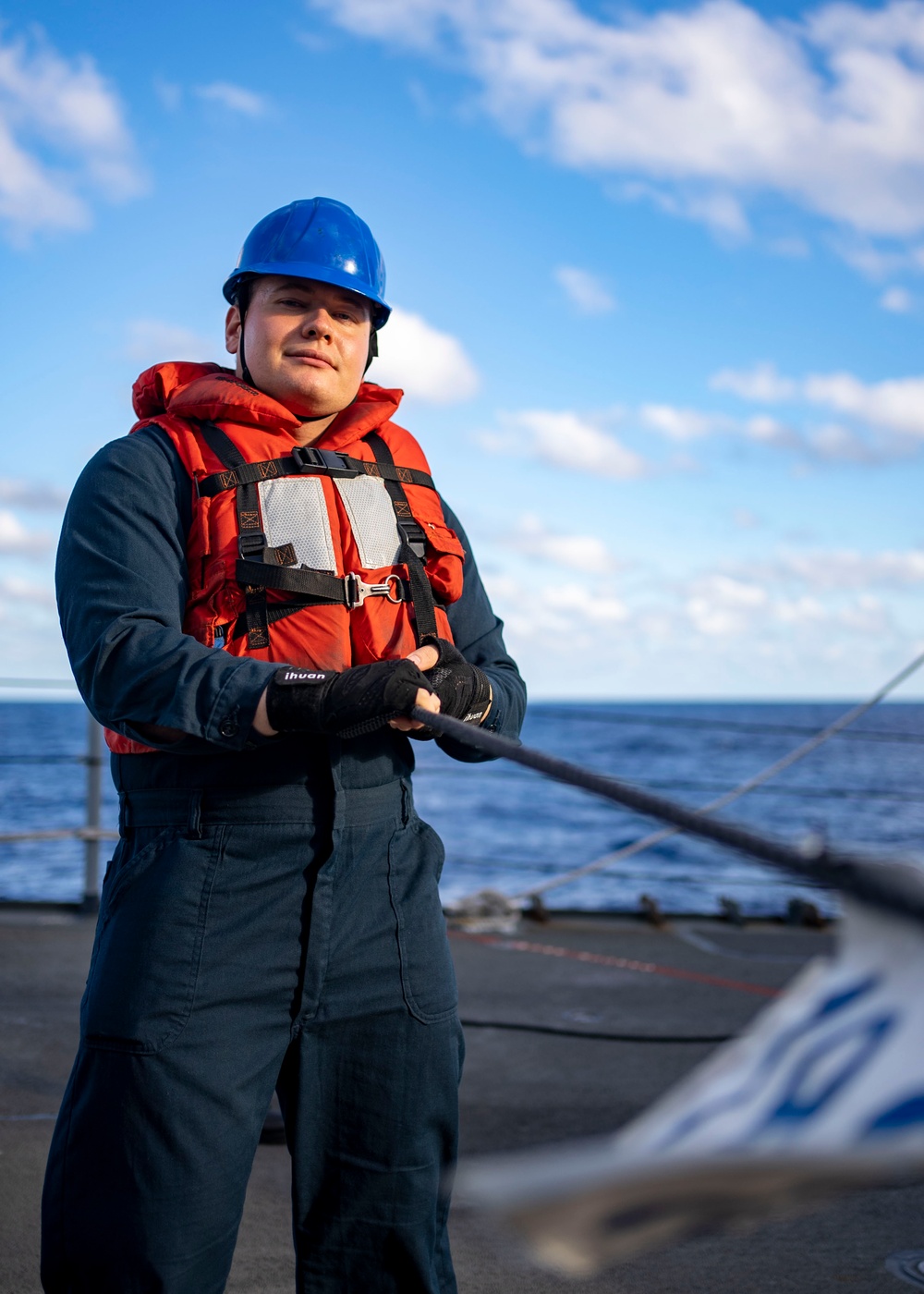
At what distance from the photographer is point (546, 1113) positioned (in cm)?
342

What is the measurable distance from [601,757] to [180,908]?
45.5m

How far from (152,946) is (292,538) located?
67 centimetres

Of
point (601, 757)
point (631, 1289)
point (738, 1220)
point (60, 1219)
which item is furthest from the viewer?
point (601, 757)

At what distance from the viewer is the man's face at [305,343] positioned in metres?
2.06

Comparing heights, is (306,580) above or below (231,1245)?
above

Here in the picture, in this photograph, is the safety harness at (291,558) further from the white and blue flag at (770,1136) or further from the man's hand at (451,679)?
the white and blue flag at (770,1136)

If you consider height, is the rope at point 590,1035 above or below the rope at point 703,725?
below

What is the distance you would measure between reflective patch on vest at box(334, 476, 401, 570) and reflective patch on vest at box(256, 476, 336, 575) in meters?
0.05

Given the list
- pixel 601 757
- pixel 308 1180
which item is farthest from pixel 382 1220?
pixel 601 757

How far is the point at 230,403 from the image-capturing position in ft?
6.48

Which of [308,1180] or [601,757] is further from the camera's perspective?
[601,757]

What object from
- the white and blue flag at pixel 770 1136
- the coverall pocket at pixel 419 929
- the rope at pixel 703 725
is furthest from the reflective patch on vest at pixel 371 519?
the rope at pixel 703 725

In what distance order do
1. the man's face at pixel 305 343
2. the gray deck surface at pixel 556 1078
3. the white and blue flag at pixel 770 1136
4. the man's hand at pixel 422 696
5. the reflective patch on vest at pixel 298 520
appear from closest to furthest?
the white and blue flag at pixel 770 1136 < the man's hand at pixel 422 696 < the reflective patch on vest at pixel 298 520 < the man's face at pixel 305 343 < the gray deck surface at pixel 556 1078

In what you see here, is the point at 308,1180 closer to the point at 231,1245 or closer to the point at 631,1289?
the point at 231,1245
